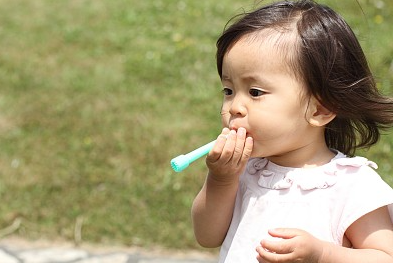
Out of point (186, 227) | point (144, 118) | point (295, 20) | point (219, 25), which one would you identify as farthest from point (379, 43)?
point (295, 20)

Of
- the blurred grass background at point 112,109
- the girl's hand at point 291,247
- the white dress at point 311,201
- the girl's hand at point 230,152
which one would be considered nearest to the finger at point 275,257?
the girl's hand at point 291,247

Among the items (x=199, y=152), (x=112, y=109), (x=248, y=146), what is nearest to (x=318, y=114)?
(x=248, y=146)

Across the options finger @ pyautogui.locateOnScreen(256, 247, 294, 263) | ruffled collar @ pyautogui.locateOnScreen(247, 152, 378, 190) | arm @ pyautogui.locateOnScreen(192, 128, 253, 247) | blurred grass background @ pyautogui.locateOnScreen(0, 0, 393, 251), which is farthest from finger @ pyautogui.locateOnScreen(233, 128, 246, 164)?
blurred grass background @ pyautogui.locateOnScreen(0, 0, 393, 251)

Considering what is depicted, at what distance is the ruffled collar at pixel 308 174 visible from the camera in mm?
1758

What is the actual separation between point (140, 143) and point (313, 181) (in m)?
2.35

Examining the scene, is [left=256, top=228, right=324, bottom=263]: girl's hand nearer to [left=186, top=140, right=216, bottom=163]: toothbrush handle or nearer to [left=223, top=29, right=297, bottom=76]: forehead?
[left=186, top=140, right=216, bottom=163]: toothbrush handle

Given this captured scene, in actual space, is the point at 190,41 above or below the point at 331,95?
below

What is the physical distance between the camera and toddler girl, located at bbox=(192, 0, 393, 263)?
1705mm

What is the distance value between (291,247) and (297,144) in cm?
29

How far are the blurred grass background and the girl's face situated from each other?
828 mm

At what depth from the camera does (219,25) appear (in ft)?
18.3

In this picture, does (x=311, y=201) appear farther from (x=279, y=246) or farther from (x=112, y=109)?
(x=112, y=109)

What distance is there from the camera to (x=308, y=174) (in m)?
1.79

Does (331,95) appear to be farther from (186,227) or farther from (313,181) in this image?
(186,227)
